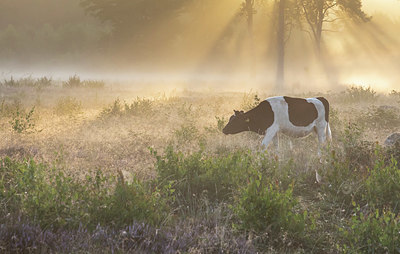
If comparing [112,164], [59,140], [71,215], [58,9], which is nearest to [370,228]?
[71,215]

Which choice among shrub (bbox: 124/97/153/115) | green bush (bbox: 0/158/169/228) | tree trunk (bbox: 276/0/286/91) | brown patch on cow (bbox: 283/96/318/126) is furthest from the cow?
tree trunk (bbox: 276/0/286/91)

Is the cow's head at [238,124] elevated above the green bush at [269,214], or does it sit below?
above

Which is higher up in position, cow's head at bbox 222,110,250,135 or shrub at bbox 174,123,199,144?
cow's head at bbox 222,110,250,135

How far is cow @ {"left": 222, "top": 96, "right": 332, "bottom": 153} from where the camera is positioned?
716cm

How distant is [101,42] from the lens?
44.0 meters

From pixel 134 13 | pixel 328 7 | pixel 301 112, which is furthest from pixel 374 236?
pixel 134 13

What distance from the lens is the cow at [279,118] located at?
7164 mm

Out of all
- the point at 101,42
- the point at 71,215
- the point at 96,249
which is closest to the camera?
the point at 96,249

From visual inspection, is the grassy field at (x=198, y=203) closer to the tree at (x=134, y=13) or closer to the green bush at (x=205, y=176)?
the green bush at (x=205, y=176)

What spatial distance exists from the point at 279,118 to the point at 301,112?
50 centimetres

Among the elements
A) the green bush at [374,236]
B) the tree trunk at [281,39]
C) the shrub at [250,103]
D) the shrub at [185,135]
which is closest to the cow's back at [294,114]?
the shrub at [250,103]

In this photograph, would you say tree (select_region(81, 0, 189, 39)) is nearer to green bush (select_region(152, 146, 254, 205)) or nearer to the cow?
the cow

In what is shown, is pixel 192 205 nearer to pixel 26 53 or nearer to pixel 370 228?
pixel 370 228

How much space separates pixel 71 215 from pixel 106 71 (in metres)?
41.9
